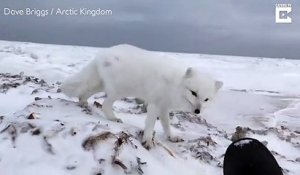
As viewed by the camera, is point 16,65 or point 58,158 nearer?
point 58,158

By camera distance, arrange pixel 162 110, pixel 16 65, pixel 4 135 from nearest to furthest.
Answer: pixel 4 135 → pixel 162 110 → pixel 16 65

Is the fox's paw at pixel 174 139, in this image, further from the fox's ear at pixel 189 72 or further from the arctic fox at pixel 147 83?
the fox's ear at pixel 189 72

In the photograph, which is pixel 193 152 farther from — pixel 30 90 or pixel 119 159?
pixel 30 90

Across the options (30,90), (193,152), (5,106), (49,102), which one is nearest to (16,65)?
(30,90)

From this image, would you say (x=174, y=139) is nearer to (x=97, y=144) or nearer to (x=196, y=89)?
(x=196, y=89)

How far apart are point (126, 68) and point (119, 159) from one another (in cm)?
109

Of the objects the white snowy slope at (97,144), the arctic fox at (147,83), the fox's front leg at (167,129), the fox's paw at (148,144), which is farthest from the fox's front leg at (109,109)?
the fox's paw at (148,144)

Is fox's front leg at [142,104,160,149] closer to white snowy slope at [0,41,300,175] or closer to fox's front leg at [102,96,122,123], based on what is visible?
white snowy slope at [0,41,300,175]

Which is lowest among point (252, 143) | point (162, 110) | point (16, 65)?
point (16, 65)

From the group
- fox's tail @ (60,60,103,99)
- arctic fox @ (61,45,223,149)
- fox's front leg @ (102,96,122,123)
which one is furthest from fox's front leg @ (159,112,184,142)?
fox's tail @ (60,60,103,99)

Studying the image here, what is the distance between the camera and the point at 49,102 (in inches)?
158

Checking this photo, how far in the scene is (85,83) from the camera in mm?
4090

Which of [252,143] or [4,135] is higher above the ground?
[252,143]

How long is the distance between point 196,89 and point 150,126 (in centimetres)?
48
